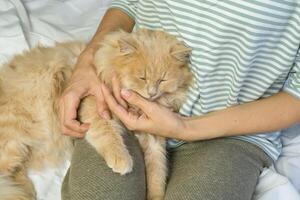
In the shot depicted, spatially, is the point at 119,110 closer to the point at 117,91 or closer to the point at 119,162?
the point at 117,91

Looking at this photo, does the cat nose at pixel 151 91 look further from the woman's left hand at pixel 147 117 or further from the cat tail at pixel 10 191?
the cat tail at pixel 10 191

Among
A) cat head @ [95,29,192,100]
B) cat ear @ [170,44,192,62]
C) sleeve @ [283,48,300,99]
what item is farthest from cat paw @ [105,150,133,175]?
sleeve @ [283,48,300,99]

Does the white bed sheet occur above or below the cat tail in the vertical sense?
above

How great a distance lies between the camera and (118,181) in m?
1.14

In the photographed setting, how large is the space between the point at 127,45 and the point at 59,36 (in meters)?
0.71

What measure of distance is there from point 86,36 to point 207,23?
0.89m

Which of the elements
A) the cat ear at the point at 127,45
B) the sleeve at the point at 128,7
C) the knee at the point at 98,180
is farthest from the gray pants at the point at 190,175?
the sleeve at the point at 128,7

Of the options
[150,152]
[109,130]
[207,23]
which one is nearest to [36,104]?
[109,130]

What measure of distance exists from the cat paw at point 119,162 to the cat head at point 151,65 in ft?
0.68

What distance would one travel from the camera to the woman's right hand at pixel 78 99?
1291 millimetres

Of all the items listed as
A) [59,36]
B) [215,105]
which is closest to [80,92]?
[215,105]

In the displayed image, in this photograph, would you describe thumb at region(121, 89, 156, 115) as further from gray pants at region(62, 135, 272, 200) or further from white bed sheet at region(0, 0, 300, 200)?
white bed sheet at region(0, 0, 300, 200)

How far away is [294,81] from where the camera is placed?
3.85 feet

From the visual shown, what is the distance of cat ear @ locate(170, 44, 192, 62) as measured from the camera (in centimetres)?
119
